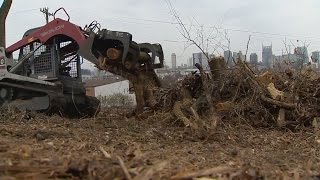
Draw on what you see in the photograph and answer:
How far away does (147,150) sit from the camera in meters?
6.04

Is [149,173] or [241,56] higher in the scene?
[241,56]

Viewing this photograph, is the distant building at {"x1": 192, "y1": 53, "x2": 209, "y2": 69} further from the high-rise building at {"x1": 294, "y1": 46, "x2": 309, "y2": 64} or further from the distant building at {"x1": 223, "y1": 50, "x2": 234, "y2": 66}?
the high-rise building at {"x1": 294, "y1": 46, "x2": 309, "y2": 64}

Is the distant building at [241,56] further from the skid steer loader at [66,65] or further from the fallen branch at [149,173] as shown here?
the fallen branch at [149,173]

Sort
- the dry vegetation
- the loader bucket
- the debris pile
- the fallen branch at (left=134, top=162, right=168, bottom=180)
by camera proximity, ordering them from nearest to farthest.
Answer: the fallen branch at (left=134, top=162, right=168, bottom=180) → the dry vegetation → the debris pile → the loader bucket

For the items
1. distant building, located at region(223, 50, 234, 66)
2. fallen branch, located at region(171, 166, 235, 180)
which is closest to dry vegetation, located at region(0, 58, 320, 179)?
fallen branch, located at region(171, 166, 235, 180)

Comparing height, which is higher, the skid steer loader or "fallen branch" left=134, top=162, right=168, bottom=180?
the skid steer loader

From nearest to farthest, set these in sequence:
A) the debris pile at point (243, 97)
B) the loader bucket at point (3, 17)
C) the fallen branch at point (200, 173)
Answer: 1. the fallen branch at point (200, 173)
2. the debris pile at point (243, 97)
3. the loader bucket at point (3, 17)

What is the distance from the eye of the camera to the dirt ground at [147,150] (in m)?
3.74

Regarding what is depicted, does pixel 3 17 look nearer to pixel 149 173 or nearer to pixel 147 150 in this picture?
pixel 147 150

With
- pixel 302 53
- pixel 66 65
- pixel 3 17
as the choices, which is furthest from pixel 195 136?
pixel 3 17

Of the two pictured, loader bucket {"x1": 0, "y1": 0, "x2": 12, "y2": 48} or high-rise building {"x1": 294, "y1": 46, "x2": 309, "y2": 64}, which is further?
loader bucket {"x1": 0, "y1": 0, "x2": 12, "y2": 48}

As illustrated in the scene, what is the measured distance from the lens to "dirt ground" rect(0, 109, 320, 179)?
3.74 m

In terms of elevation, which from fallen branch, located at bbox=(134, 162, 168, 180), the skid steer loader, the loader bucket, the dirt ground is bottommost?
the dirt ground

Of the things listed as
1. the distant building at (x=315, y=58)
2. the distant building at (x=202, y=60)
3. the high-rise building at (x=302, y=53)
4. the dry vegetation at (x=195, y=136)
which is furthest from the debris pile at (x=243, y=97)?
the distant building at (x=315, y=58)
